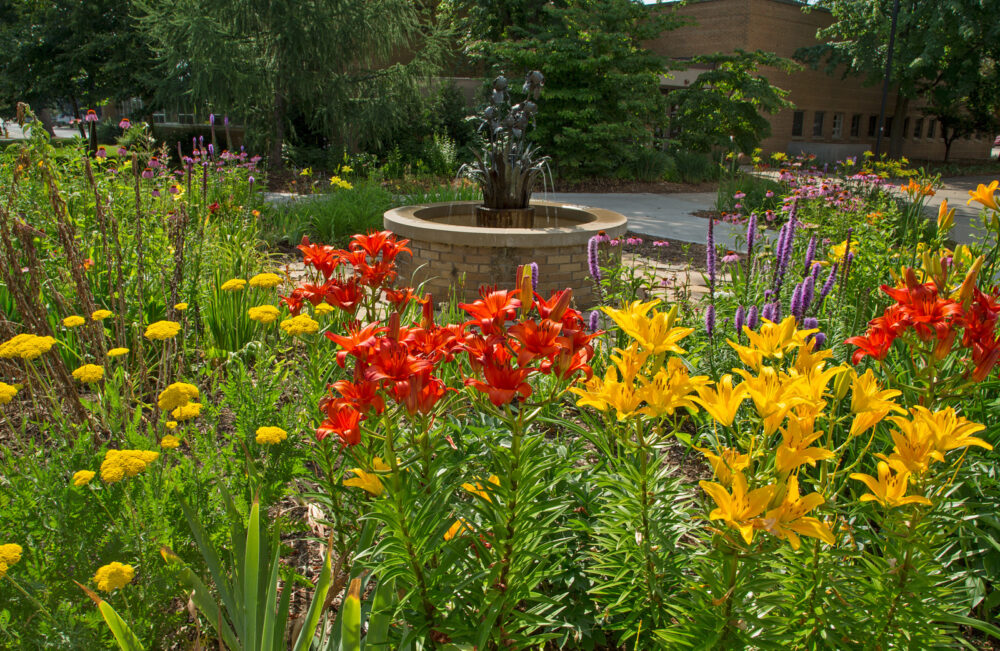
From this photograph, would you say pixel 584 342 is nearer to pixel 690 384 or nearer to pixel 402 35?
pixel 690 384

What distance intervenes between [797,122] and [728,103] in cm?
1151

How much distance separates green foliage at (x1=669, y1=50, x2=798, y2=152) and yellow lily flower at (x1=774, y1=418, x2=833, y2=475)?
2016cm

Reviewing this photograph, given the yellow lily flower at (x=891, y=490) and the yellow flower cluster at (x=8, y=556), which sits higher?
the yellow lily flower at (x=891, y=490)

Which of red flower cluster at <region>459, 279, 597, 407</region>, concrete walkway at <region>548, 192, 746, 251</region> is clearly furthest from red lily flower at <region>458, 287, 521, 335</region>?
concrete walkway at <region>548, 192, 746, 251</region>

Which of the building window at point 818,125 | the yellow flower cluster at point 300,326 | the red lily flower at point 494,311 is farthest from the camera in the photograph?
the building window at point 818,125

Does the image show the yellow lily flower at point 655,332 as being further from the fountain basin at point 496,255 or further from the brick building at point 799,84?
the brick building at point 799,84

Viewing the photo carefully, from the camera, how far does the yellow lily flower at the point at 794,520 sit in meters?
1.07

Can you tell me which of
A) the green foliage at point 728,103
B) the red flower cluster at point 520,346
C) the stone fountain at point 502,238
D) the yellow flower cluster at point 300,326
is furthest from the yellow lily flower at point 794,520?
the green foliage at point 728,103

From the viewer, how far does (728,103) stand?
19.5m

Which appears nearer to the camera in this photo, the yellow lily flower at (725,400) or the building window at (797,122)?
the yellow lily flower at (725,400)

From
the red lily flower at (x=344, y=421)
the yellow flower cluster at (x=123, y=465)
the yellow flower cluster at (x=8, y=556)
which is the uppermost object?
the red lily flower at (x=344, y=421)

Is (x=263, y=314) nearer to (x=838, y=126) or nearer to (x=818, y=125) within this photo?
(x=818, y=125)

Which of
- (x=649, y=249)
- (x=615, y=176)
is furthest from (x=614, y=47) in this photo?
(x=649, y=249)

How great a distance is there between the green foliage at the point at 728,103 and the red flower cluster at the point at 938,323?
19575 mm
